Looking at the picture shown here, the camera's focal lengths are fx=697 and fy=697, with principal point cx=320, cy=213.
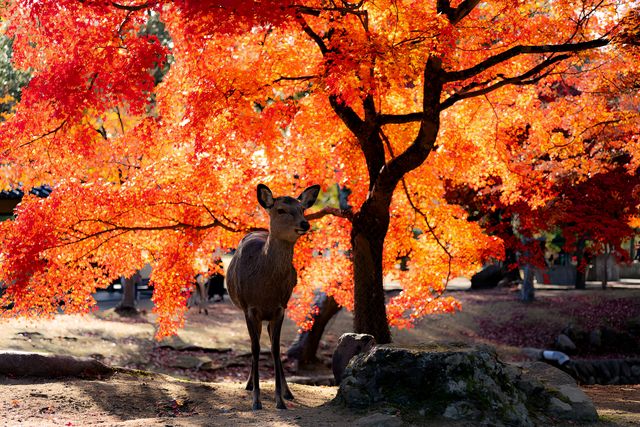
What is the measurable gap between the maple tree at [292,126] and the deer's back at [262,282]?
110 inches

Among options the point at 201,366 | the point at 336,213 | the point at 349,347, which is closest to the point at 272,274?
the point at 349,347

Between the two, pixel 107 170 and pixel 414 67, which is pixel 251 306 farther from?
pixel 107 170

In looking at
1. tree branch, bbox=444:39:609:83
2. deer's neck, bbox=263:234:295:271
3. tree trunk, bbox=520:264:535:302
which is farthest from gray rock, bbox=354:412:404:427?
tree trunk, bbox=520:264:535:302

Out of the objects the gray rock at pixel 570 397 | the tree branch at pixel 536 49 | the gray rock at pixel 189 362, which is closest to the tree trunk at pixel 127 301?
the gray rock at pixel 189 362

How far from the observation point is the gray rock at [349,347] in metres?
10.6

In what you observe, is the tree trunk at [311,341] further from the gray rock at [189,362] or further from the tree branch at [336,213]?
the tree branch at [336,213]

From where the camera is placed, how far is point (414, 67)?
1009cm

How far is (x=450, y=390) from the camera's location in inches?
305

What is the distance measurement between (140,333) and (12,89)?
10.2m

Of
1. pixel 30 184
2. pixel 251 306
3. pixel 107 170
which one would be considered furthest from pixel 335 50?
pixel 107 170

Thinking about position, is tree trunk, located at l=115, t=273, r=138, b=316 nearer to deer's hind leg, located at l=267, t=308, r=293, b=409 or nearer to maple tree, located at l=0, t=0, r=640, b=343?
maple tree, located at l=0, t=0, r=640, b=343

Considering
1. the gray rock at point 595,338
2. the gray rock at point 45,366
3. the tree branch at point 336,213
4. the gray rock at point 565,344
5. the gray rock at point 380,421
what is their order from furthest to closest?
the gray rock at point 595,338 → the gray rock at point 565,344 → the tree branch at point 336,213 → the gray rock at point 45,366 → the gray rock at point 380,421

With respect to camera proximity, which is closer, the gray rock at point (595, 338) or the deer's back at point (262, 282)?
the deer's back at point (262, 282)

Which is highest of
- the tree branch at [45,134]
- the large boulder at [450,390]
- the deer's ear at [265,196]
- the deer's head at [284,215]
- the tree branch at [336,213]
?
the tree branch at [45,134]
